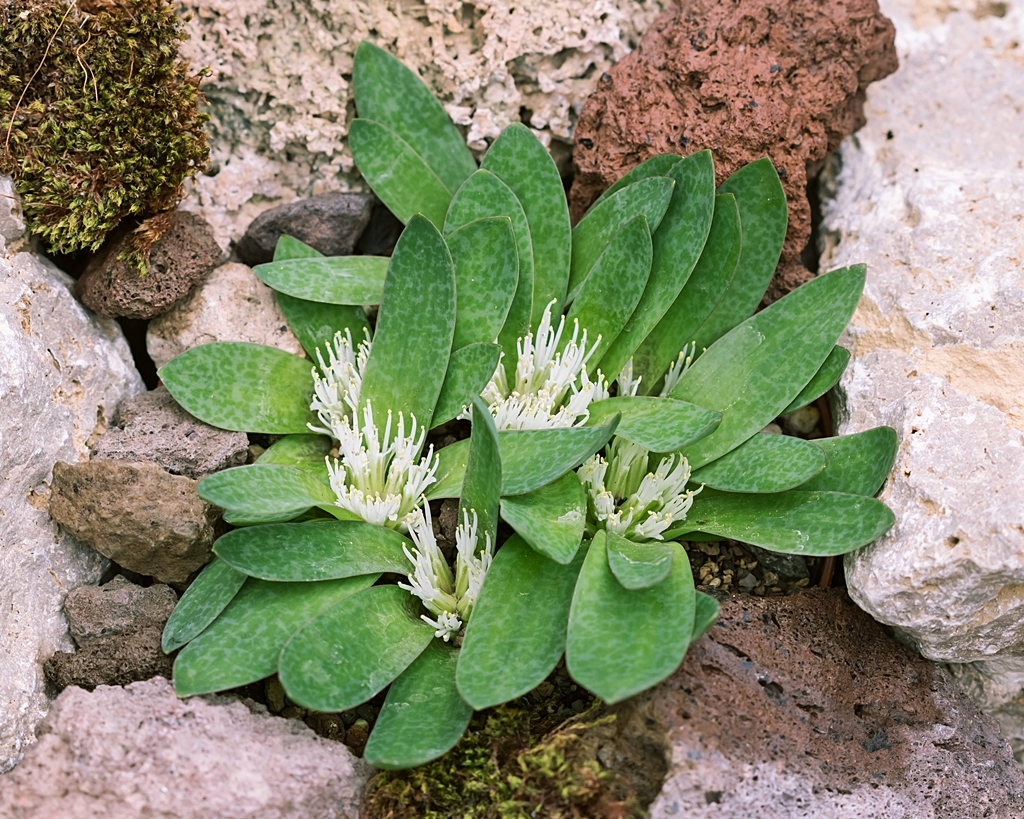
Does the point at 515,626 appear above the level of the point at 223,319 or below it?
below

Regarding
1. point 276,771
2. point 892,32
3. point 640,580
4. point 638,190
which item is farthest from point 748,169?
point 276,771

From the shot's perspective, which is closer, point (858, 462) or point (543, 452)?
point (543, 452)

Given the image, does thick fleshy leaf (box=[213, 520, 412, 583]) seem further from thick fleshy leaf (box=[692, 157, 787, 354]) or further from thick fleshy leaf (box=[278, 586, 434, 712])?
thick fleshy leaf (box=[692, 157, 787, 354])

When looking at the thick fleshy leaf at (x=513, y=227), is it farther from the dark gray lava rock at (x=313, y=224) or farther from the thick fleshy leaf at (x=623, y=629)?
the thick fleshy leaf at (x=623, y=629)

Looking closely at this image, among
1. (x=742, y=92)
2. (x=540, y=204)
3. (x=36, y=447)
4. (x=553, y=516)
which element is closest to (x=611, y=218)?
(x=540, y=204)

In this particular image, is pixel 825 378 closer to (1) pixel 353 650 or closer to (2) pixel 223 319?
(1) pixel 353 650

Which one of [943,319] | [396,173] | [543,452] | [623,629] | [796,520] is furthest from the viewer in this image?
[396,173]

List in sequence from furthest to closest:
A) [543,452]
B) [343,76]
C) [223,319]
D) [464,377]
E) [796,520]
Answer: [343,76], [223,319], [464,377], [796,520], [543,452]
